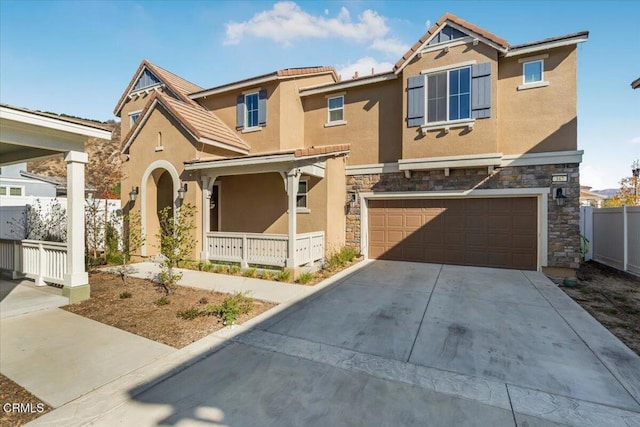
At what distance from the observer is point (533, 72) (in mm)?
9484

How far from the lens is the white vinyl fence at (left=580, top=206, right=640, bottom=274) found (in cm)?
883

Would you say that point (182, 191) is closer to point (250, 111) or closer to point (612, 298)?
point (250, 111)


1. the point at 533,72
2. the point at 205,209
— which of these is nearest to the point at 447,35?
the point at 533,72

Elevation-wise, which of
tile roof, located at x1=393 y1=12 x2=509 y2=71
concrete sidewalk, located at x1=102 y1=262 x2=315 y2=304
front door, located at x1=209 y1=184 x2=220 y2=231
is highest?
tile roof, located at x1=393 y1=12 x2=509 y2=71

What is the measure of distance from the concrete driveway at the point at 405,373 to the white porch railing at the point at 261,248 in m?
2.72

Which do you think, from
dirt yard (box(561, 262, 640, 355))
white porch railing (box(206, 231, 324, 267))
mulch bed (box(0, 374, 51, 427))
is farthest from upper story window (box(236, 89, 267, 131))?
dirt yard (box(561, 262, 640, 355))

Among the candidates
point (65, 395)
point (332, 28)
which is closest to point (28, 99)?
point (332, 28)

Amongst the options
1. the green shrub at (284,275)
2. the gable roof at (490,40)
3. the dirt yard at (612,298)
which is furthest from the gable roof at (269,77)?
the dirt yard at (612,298)

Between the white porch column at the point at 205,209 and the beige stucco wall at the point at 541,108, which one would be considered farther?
the white porch column at the point at 205,209

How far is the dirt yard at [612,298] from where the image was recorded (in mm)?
5091

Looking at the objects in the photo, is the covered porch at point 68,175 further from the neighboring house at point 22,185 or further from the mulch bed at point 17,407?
the neighboring house at point 22,185

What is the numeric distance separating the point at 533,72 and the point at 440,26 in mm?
3366

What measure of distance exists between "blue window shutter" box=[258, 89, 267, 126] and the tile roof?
17.2ft

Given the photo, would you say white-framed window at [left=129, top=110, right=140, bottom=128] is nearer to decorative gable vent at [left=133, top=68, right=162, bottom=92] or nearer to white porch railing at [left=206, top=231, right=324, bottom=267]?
decorative gable vent at [left=133, top=68, right=162, bottom=92]
